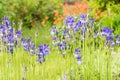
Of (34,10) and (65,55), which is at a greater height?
(34,10)

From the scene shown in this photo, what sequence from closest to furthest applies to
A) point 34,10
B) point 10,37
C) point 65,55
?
point 10,37, point 65,55, point 34,10

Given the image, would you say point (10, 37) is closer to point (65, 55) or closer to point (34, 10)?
point (65, 55)

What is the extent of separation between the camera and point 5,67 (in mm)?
5121

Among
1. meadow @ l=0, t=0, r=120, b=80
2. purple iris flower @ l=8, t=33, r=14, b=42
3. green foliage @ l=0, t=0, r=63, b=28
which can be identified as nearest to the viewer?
purple iris flower @ l=8, t=33, r=14, b=42

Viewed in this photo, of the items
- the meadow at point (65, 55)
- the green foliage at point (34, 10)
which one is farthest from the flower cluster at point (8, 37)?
the green foliage at point (34, 10)

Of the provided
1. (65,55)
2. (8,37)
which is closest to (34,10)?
(65,55)

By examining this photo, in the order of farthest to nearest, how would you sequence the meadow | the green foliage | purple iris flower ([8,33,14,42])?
the green foliage
the meadow
purple iris flower ([8,33,14,42])

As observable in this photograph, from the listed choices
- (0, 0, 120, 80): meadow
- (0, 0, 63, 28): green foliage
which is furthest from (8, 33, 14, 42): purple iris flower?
(0, 0, 63, 28): green foliage

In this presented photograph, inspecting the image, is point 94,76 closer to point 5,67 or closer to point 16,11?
point 5,67

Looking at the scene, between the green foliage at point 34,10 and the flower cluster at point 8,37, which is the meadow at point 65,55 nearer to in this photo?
the flower cluster at point 8,37

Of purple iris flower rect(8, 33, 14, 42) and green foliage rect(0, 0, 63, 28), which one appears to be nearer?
purple iris flower rect(8, 33, 14, 42)

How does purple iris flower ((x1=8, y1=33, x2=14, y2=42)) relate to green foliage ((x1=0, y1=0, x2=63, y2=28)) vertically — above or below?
below

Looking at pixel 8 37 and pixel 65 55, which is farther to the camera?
pixel 65 55

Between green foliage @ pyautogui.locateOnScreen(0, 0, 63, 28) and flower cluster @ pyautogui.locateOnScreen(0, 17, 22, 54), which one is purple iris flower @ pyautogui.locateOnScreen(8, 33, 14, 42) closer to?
flower cluster @ pyautogui.locateOnScreen(0, 17, 22, 54)
